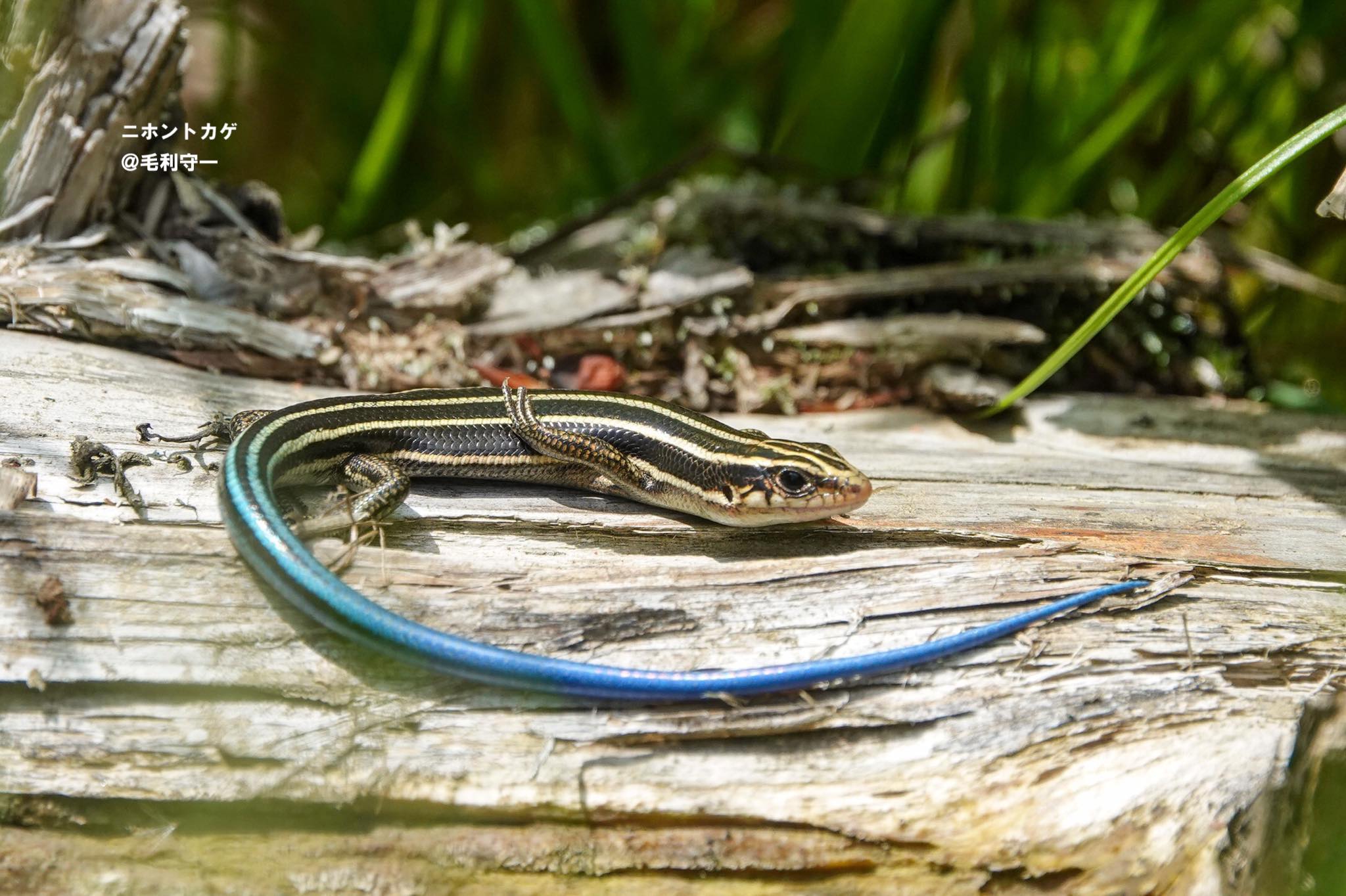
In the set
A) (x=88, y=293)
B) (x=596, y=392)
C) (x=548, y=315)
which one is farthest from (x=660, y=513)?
(x=88, y=293)

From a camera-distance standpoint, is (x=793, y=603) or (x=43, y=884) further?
(x=793, y=603)

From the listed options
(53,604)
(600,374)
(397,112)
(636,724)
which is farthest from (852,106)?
(53,604)

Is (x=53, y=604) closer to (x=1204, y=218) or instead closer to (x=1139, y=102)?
(x=1204, y=218)

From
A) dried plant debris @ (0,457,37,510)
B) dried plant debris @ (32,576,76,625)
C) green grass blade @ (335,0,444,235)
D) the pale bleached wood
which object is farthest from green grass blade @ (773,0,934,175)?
dried plant debris @ (32,576,76,625)

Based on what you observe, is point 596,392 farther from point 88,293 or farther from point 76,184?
point 76,184

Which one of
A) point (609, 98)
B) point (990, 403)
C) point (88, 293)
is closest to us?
point (88, 293)

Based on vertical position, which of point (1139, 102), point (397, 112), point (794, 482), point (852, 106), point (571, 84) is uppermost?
point (1139, 102)
